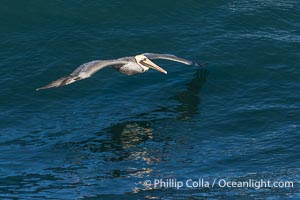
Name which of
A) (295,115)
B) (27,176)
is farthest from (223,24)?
(27,176)

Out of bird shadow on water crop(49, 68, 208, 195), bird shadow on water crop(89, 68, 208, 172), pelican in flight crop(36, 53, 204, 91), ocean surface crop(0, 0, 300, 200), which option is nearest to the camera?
ocean surface crop(0, 0, 300, 200)

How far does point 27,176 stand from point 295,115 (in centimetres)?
1755

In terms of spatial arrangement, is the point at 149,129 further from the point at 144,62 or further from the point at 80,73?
the point at 80,73

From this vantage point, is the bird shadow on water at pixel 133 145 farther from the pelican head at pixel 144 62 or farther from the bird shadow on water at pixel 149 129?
the pelican head at pixel 144 62

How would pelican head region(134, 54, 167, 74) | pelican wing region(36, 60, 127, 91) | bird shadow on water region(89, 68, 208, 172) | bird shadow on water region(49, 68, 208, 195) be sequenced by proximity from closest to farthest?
1. bird shadow on water region(49, 68, 208, 195)
2. pelican wing region(36, 60, 127, 91)
3. bird shadow on water region(89, 68, 208, 172)
4. pelican head region(134, 54, 167, 74)

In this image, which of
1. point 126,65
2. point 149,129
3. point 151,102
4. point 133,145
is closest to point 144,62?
point 126,65

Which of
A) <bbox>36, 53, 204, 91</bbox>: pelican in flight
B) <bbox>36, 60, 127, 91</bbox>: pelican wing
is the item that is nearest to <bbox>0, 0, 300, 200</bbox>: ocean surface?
<bbox>36, 53, 204, 91</bbox>: pelican in flight

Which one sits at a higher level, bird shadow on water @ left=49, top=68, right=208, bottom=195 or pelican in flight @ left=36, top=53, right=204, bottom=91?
pelican in flight @ left=36, top=53, right=204, bottom=91

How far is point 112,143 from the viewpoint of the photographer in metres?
46.8

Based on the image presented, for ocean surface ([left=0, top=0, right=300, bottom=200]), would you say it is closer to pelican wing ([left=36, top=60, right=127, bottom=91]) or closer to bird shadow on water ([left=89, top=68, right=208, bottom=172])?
bird shadow on water ([left=89, top=68, right=208, bottom=172])

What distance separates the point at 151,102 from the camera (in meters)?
51.9

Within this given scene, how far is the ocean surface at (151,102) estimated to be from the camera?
Result: 42.7 m

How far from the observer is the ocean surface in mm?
42656

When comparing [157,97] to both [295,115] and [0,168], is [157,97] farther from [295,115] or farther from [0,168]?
[0,168]
